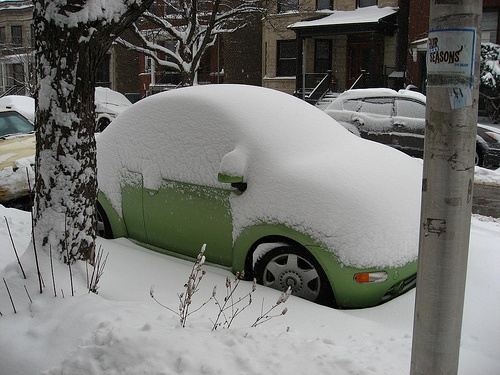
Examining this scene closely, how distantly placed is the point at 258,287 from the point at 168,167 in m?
1.40

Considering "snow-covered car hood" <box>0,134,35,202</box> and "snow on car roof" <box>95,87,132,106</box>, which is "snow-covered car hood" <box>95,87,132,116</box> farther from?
"snow-covered car hood" <box>0,134,35,202</box>

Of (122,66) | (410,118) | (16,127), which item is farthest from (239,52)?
(16,127)

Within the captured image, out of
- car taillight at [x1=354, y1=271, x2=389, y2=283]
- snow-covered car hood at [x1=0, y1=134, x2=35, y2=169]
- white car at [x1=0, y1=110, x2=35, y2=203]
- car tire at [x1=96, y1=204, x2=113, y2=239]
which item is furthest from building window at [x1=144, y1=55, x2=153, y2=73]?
car taillight at [x1=354, y1=271, x2=389, y2=283]

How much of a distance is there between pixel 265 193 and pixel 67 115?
1546 mm

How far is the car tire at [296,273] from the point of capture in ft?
12.8

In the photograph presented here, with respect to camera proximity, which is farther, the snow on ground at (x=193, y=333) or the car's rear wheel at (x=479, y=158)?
the car's rear wheel at (x=479, y=158)

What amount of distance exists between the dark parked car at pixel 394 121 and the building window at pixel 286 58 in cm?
1500

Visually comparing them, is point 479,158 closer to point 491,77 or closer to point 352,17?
point 491,77

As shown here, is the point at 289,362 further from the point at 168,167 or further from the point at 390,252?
the point at 168,167

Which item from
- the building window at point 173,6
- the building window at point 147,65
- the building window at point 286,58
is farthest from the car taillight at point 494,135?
the building window at point 147,65

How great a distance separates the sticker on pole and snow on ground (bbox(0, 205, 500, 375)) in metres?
1.46

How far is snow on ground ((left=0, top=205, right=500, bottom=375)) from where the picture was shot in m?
2.58

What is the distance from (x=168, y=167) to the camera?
472 cm

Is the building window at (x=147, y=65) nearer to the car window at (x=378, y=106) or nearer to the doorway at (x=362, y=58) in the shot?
the doorway at (x=362, y=58)
